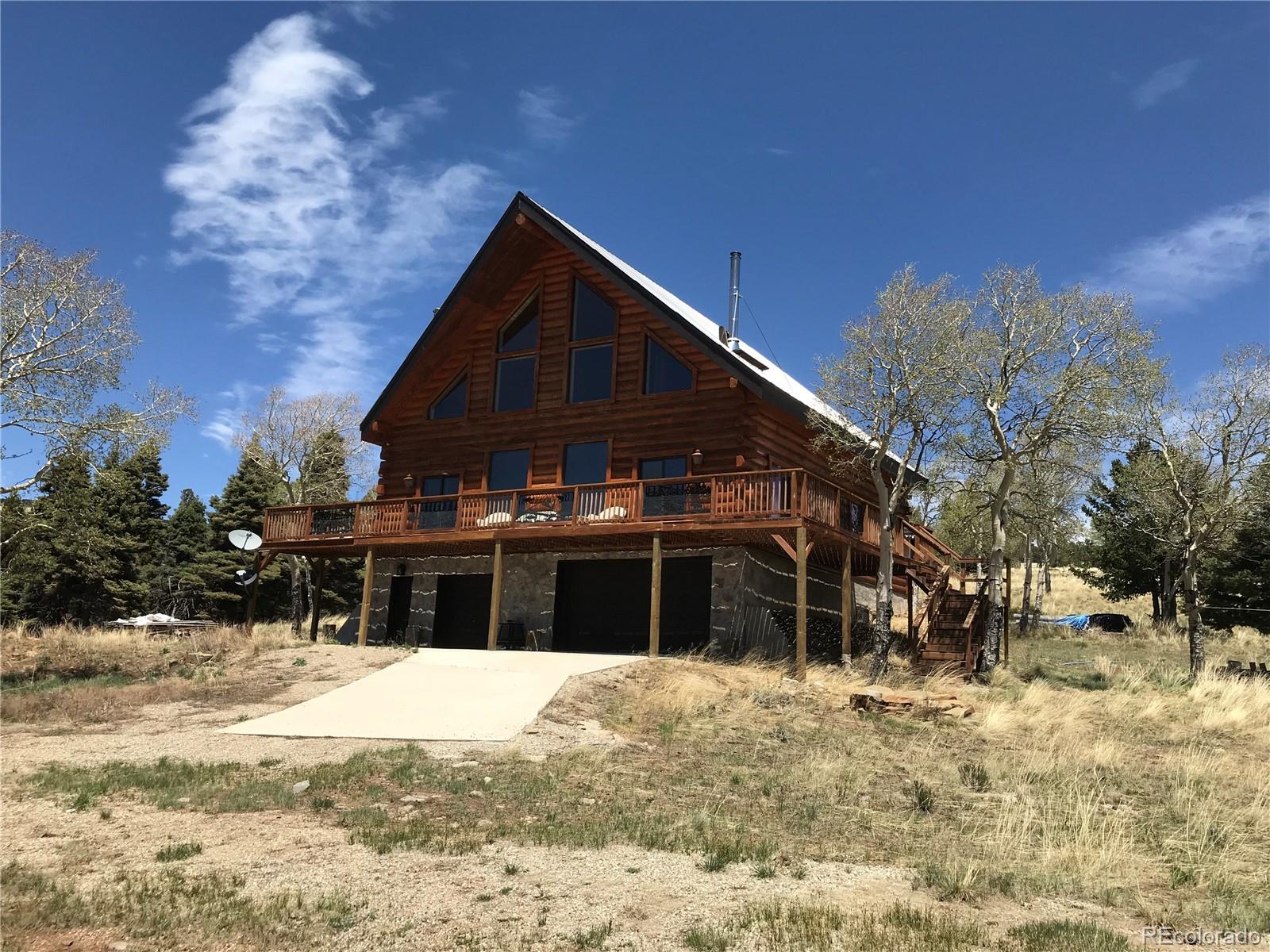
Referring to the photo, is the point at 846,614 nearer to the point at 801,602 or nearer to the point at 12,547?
the point at 801,602

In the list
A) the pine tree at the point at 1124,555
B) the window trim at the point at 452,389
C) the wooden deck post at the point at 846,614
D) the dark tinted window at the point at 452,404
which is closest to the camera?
the wooden deck post at the point at 846,614

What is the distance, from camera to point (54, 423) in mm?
19219

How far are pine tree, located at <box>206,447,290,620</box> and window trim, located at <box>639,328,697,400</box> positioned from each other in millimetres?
30232

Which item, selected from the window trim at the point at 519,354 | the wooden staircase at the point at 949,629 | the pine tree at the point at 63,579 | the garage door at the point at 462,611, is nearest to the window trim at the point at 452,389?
the window trim at the point at 519,354

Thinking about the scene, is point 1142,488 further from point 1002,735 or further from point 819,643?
point 1002,735

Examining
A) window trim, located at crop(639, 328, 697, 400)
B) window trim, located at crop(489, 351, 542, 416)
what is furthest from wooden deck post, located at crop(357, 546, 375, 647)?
window trim, located at crop(639, 328, 697, 400)

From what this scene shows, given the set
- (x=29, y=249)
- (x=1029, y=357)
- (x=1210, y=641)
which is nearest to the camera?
(x=29, y=249)

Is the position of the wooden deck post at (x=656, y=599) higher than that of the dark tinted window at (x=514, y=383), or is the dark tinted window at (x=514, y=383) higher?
the dark tinted window at (x=514, y=383)

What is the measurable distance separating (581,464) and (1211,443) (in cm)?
1624

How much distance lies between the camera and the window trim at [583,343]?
72.5 ft

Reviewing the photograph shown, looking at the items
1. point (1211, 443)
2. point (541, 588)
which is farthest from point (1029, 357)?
point (541, 588)

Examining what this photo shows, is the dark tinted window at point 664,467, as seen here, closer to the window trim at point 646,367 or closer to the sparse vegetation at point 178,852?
the window trim at point 646,367

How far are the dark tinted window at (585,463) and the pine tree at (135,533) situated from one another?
2760cm

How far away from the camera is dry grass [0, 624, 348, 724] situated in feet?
45.6
